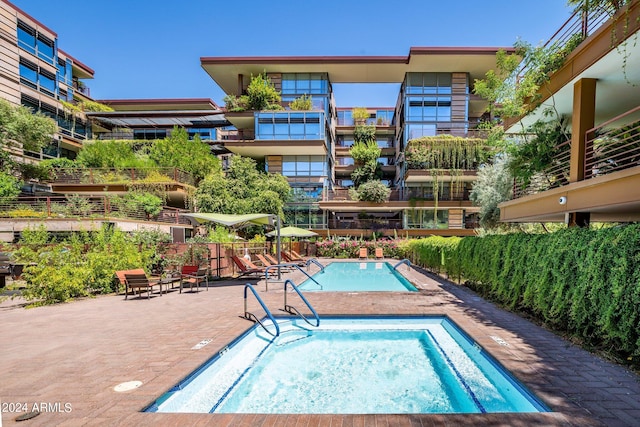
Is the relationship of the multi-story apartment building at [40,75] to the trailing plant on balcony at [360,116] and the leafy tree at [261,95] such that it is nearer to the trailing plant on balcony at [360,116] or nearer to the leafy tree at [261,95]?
the leafy tree at [261,95]

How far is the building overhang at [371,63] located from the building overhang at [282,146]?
708 cm

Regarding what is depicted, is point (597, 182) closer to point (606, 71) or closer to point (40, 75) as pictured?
point (606, 71)

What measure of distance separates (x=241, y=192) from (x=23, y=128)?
1592cm

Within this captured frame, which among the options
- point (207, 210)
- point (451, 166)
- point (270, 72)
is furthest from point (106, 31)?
point (451, 166)

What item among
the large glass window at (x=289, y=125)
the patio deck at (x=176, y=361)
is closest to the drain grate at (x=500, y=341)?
the patio deck at (x=176, y=361)

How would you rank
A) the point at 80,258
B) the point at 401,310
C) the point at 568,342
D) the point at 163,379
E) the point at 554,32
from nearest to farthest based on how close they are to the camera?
1. the point at 163,379
2. the point at 568,342
3. the point at 401,310
4. the point at 554,32
5. the point at 80,258

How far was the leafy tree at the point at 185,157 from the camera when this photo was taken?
1027 inches

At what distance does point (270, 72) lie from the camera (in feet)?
94.4

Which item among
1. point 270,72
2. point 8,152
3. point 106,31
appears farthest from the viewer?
point 270,72

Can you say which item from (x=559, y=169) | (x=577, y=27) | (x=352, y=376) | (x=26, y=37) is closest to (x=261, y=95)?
(x=26, y=37)

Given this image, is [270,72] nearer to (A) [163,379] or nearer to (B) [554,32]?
(B) [554,32]

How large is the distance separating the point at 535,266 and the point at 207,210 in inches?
781

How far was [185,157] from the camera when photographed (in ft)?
86.2

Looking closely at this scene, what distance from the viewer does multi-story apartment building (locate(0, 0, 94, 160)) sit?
22922mm
